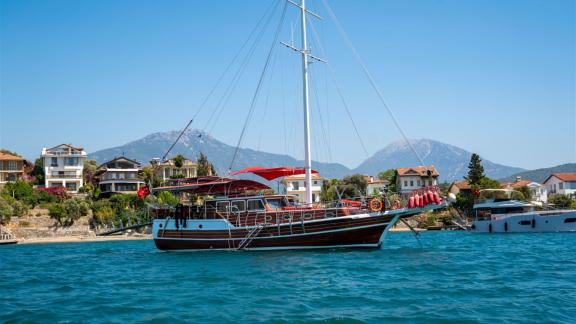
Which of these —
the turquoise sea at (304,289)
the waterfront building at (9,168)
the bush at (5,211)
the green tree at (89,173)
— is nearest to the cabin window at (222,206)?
the turquoise sea at (304,289)

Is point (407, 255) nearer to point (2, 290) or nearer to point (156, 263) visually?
point (156, 263)

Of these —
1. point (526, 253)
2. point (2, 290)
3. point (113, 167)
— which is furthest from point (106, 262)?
point (113, 167)

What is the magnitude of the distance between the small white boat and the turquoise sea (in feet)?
104

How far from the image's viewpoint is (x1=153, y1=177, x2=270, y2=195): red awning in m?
34.8

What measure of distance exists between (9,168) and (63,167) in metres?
7.94

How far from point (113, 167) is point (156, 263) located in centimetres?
6079

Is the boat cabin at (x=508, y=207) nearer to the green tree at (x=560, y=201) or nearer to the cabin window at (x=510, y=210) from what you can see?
the cabin window at (x=510, y=210)

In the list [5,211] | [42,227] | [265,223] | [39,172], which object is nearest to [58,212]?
[42,227]

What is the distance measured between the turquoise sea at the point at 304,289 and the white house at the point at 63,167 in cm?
5653

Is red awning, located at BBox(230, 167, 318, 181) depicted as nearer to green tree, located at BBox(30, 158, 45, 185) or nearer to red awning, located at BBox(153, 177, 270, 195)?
red awning, located at BBox(153, 177, 270, 195)

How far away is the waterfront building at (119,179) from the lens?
266ft

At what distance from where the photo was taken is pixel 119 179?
269 feet

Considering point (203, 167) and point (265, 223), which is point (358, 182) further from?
point (265, 223)

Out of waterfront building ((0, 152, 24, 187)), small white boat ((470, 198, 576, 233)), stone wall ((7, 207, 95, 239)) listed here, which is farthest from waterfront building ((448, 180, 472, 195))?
waterfront building ((0, 152, 24, 187))
